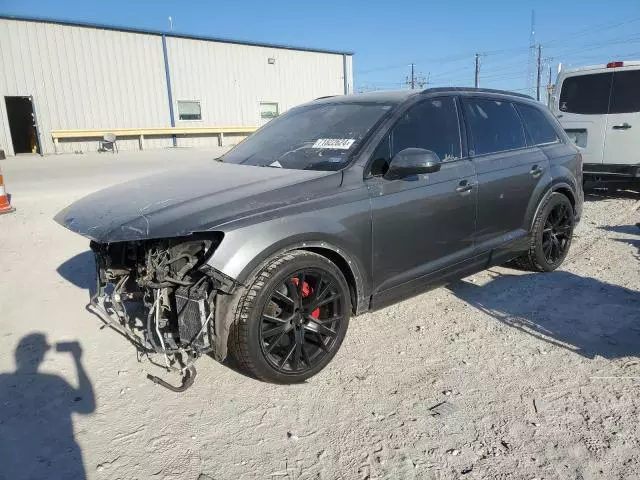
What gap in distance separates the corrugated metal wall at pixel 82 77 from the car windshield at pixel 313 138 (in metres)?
18.7

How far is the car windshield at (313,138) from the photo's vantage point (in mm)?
3549

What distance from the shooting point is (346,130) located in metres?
3.73

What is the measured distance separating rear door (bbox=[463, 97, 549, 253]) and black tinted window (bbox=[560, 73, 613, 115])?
4701 mm

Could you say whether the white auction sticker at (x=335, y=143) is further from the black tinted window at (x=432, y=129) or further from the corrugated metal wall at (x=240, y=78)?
the corrugated metal wall at (x=240, y=78)

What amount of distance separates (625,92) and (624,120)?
47 cm

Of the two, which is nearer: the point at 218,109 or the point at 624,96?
the point at 624,96

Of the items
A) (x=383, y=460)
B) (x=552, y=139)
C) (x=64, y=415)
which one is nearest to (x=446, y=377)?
(x=383, y=460)

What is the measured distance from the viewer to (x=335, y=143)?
11.9 ft

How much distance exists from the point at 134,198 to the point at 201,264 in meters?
0.83

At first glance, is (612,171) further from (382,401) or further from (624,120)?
(382,401)

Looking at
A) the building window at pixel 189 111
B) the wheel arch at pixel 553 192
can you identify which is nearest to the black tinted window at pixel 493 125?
the wheel arch at pixel 553 192

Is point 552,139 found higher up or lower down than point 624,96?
lower down

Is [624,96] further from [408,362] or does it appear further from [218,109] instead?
[218,109]

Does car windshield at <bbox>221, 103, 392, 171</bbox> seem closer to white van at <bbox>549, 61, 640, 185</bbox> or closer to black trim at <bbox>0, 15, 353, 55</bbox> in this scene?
white van at <bbox>549, 61, 640, 185</bbox>
